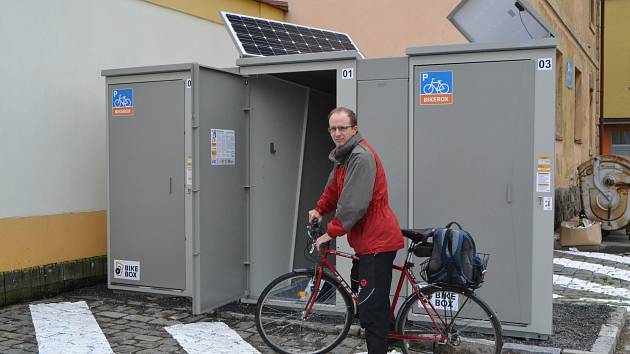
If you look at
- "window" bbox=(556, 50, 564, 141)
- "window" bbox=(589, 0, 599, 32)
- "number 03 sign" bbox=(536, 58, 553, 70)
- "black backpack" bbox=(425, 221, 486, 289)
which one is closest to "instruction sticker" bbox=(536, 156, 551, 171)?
"number 03 sign" bbox=(536, 58, 553, 70)

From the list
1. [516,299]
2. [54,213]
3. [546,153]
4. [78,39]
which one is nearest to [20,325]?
[54,213]

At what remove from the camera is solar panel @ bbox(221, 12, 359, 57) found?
21.9 ft

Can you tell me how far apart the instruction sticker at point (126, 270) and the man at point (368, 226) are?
9.77 ft

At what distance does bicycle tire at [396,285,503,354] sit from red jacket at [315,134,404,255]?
509mm

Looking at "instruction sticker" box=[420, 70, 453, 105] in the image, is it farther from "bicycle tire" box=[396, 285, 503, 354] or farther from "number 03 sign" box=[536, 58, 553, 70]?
"bicycle tire" box=[396, 285, 503, 354]

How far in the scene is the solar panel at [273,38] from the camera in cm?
668

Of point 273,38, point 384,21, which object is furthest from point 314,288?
point 384,21

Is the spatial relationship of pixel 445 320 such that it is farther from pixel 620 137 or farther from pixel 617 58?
pixel 620 137

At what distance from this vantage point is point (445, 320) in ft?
15.4

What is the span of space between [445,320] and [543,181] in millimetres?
1467

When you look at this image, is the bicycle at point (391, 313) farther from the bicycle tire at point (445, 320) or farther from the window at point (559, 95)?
the window at point (559, 95)

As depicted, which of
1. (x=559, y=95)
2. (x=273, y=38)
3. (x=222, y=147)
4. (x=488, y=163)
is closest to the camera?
(x=488, y=163)

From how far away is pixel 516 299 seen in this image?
17.4ft

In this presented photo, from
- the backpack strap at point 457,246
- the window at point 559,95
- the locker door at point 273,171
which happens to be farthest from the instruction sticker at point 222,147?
the window at point 559,95
